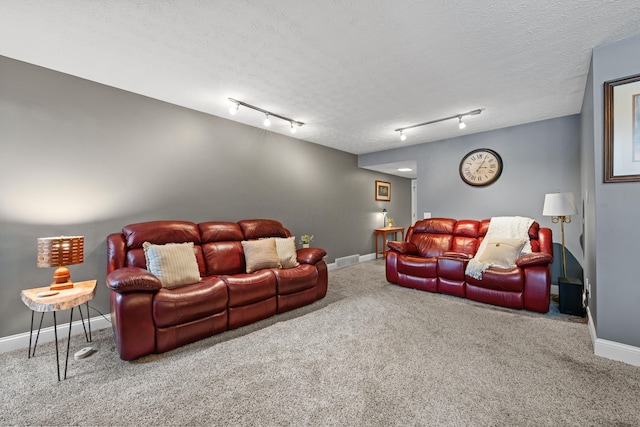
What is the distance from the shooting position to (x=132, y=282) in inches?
82.4

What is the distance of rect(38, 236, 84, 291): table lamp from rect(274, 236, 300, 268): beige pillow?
1.91m

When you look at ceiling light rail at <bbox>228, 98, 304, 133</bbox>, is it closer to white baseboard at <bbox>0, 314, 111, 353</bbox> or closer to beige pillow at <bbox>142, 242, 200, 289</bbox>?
beige pillow at <bbox>142, 242, 200, 289</bbox>

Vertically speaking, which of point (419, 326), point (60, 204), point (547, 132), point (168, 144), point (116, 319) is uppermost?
point (547, 132)

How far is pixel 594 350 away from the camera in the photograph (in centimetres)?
217

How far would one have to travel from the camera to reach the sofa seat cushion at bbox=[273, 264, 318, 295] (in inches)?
119

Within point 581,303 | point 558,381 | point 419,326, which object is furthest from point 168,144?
point 581,303

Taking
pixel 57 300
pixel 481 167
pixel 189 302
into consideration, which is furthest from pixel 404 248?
pixel 57 300

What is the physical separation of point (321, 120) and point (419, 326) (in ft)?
9.72

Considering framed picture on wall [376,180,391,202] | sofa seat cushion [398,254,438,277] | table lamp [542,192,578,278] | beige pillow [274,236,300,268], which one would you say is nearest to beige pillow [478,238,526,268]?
table lamp [542,192,578,278]

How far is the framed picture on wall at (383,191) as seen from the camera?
22.1 feet

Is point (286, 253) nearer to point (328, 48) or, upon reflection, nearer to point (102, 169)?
point (102, 169)

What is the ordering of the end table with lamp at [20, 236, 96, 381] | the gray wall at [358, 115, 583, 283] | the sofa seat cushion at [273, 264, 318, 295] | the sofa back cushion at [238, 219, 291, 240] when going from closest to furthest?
the end table with lamp at [20, 236, 96, 381] < the sofa seat cushion at [273, 264, 318, 295] < the sofa back cushion at [238, 219, 291, 240] < the gray wall at [358, 115, 583, 283]

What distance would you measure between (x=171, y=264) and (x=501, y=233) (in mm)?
4140

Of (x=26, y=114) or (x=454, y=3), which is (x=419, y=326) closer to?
(x=454, y=3)
